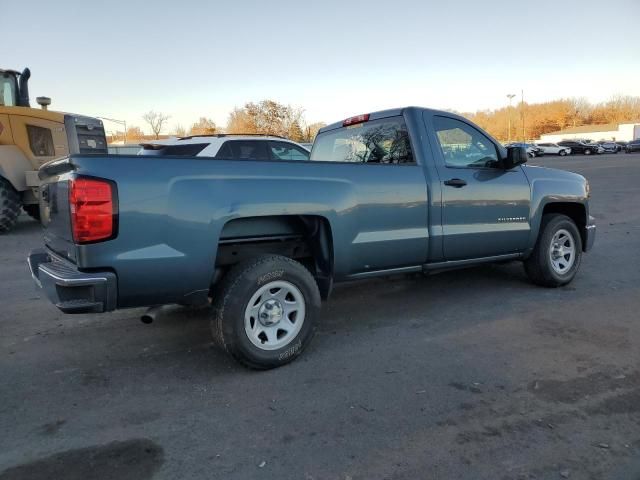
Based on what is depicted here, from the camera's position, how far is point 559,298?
17.6 feet

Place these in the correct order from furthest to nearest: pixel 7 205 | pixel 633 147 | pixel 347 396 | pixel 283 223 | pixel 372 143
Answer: pixel 633 147 → pixel 7 205 → pixel 372 143 → pixel 283 223 → pixel 347 396

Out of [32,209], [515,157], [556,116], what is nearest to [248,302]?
[515,157]

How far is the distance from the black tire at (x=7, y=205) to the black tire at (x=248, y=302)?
8.40 meters

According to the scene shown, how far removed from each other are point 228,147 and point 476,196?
216 inches

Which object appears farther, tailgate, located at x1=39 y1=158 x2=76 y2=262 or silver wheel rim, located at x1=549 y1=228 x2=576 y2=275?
silver wheel rim, located at x1=549 y1=228 x2=576 y2=275

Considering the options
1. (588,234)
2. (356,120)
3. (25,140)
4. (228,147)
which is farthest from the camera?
(25,140)

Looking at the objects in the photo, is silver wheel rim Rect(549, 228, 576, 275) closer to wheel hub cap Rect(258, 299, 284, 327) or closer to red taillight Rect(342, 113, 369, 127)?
red taillight Rect(342, 113, 369, 127)

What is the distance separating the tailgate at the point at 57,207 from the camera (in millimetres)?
3199

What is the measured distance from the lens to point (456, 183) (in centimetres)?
472

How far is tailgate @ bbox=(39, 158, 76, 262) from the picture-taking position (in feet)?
10.5

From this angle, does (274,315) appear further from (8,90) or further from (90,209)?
(8,90)

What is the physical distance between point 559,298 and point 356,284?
7.51 ft

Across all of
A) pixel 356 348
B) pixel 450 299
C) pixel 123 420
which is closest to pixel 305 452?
pixel 123 420

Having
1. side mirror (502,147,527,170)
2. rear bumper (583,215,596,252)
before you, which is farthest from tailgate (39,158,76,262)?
rear bumper (583,215,596,252)
